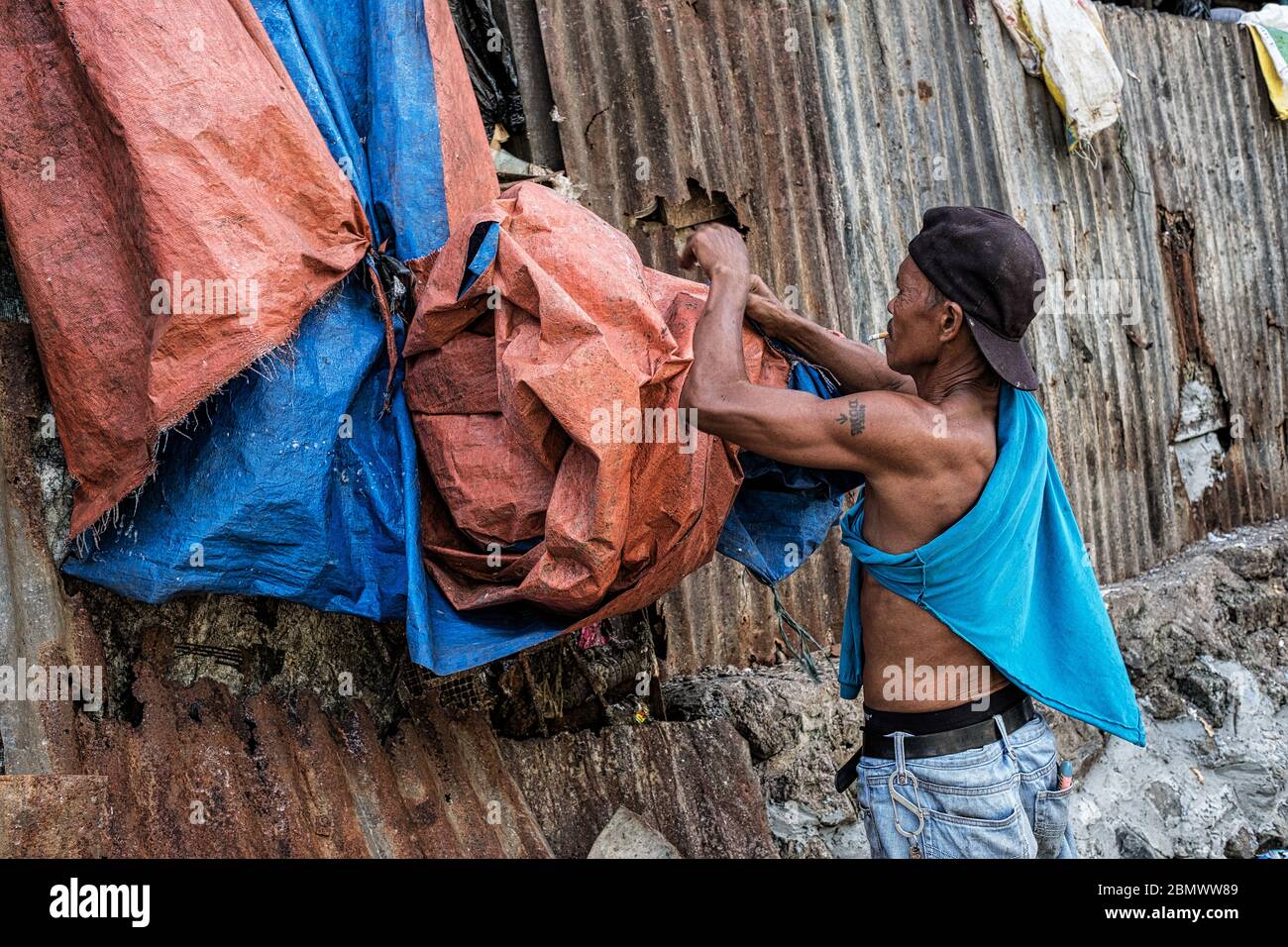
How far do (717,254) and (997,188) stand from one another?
3126 millimetres

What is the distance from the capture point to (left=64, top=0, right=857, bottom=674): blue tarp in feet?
7.73

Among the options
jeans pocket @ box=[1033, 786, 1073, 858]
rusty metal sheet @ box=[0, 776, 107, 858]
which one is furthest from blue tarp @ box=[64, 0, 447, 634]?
jeans pocket @ box=[1033, 786, 1073, 858]

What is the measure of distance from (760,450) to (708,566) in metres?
1.54

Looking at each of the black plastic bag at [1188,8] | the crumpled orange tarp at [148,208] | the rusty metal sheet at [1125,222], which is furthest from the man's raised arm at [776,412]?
the black plastic bag at [1188,8]

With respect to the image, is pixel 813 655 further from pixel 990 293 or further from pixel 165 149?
pixel 165 149

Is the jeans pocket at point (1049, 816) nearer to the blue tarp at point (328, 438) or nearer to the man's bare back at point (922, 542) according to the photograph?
the man's bare back at point (922, 542)

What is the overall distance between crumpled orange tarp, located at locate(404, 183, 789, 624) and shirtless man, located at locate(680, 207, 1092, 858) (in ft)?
0.55

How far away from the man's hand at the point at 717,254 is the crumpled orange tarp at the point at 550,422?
0.45ft

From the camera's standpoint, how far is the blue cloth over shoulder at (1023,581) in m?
2.58

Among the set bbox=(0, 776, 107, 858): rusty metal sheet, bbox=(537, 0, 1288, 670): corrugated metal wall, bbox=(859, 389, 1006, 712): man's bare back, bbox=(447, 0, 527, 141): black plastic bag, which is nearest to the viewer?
bbox=(0, 776, 107, 858): rusty metal sheet

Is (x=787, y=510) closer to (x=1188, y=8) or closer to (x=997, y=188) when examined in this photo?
(x=997, y=188)

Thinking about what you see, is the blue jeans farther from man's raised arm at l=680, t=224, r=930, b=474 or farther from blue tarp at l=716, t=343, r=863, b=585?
man's raised arm at l=680, t=224, r=930, b=474

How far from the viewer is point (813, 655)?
4.30 m

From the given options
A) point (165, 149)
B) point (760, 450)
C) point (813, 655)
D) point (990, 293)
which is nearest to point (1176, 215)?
point (813, 655)
